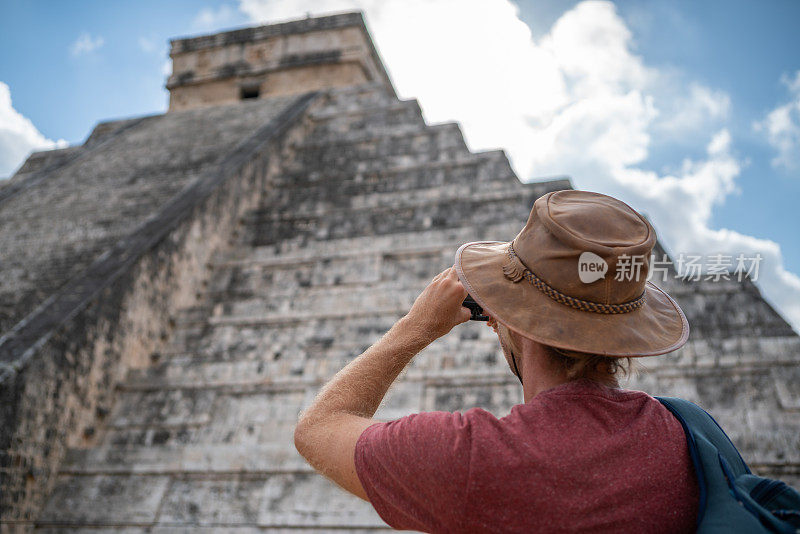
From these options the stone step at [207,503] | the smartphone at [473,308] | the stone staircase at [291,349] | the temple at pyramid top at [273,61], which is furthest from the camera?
the temple at pyramid top at [273,61]

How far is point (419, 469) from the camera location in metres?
1.06

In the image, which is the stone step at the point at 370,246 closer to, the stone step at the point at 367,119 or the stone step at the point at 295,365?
the stone step at the point at 295,365

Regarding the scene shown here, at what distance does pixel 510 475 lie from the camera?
1026 mm

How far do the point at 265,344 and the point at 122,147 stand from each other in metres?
5.65

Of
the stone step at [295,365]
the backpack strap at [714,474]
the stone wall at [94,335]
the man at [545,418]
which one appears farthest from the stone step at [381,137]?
the backpack strap at [714,474]

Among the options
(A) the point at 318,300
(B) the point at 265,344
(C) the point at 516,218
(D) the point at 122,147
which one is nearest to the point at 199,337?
(B) the point at 265,344

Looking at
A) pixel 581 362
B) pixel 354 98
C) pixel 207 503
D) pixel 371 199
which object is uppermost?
pixel 581 362

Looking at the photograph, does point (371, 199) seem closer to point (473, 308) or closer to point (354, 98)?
point (354, 98)

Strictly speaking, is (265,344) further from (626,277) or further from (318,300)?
(626,277)

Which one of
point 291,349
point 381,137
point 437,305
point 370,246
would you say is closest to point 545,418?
point 437,305

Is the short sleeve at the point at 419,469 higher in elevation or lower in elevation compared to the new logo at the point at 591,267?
lower

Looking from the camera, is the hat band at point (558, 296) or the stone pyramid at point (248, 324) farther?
the stone pyramid at point (248, 324)

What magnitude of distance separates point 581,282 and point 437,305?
0.31 metres

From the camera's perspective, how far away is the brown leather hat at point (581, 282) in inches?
44.1
